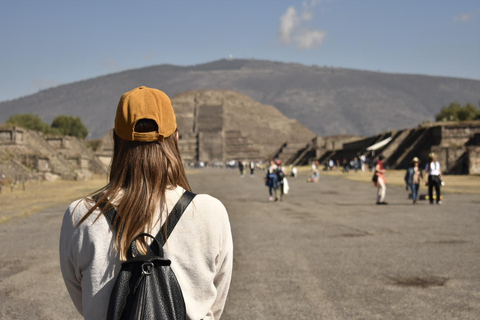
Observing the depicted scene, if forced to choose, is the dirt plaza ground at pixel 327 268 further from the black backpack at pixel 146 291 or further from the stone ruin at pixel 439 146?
the stone ruin at pixel 439 146

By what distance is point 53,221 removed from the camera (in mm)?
13891

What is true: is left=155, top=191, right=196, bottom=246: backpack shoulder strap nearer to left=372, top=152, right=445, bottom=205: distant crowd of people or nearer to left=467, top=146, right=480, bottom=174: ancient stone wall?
left=372, top=152, right=445, bottom=205: distant crowd of people

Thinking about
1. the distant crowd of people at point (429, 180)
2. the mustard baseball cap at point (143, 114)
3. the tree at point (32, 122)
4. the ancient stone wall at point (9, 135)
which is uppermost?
the tree at point (32, 122)

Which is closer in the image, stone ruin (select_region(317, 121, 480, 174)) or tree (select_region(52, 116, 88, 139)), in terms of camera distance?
stone ruin (select_region(317, 121, 480, 174))

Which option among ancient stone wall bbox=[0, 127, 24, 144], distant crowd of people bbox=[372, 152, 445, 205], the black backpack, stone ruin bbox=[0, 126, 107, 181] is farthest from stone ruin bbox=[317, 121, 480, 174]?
the black backpack

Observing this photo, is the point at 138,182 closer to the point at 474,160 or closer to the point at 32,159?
the point at 32,159

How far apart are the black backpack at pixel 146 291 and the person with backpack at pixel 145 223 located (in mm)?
46

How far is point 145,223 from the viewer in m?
2.33

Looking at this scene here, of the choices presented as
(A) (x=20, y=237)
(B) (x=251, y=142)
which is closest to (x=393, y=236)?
(A) (x=20, y=237)

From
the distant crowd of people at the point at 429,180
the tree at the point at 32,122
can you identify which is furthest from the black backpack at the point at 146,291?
the tree at the point at 32,122

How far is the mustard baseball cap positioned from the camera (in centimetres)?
240

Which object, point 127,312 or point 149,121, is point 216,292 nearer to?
point 127,312

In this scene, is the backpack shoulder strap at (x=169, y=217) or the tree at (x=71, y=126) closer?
the backpack shoulder strap at (x=169, y=217)

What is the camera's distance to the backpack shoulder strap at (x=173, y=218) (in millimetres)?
2340
